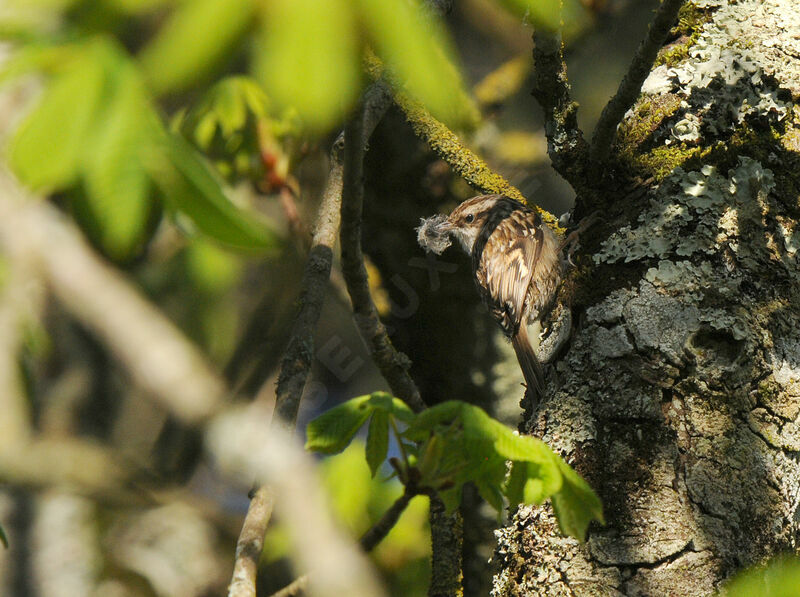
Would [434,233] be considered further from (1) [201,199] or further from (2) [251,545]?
(1) [201,199]

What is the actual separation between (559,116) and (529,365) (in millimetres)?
973

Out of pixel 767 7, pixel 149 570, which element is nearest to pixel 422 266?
pixel 767 7

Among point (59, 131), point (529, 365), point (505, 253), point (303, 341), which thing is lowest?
point (529, 365)

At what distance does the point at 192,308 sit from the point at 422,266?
A: 53.8 inches

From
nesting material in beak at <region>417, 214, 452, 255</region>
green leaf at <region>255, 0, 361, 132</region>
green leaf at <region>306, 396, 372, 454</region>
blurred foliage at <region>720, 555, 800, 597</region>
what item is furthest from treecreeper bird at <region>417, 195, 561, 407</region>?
green leaf at <region>255, 0, 361, 132</region>

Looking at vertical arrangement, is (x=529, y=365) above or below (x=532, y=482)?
below

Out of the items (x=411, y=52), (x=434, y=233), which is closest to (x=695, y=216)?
(x=411, y=52)

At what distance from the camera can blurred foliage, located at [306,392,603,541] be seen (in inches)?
54.7

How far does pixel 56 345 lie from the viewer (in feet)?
16.8

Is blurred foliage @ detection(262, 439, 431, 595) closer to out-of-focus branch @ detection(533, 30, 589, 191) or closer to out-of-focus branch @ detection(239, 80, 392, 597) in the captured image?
out-of-focus branch @ detection(239, 80, 392, 597)

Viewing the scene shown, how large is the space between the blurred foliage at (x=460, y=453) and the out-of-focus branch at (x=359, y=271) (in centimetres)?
48

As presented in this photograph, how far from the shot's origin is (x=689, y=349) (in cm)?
187

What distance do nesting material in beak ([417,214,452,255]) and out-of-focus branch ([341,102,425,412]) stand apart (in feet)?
3.61

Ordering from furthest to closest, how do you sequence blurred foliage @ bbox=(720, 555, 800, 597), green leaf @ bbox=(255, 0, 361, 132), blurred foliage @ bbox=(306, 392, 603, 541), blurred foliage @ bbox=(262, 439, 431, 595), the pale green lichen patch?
blurred foliage @ bbox=(262, 439, 431, 595)
the pale green lichen patch
blurred foliage @ bbox=(306, 392, 603, 541)
blurred foliage @ bbox=(720, 555, 800, 597)
green leaf @ bbox=(255, 0, 361, 132)
